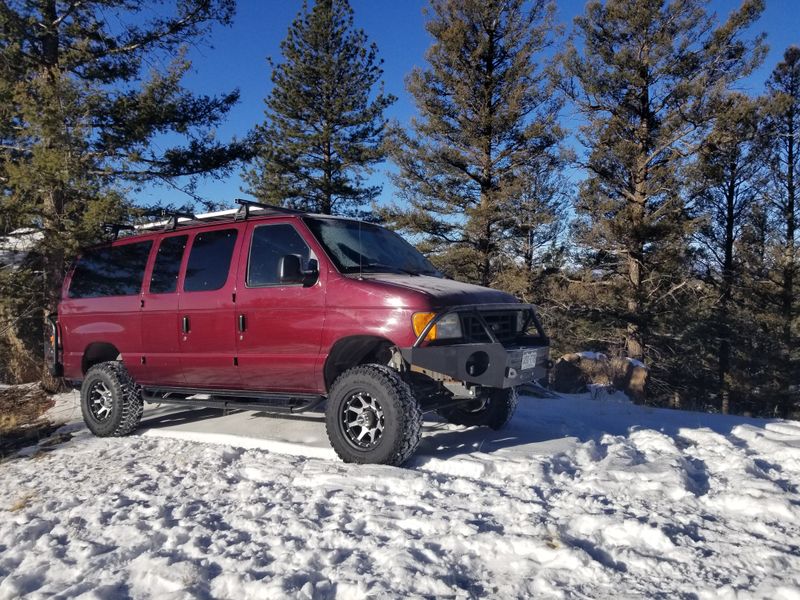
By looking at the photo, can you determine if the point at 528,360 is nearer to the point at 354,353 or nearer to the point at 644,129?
the point at 354,353

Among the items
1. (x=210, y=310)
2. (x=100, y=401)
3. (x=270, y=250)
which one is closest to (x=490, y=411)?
(x=270, y=250)

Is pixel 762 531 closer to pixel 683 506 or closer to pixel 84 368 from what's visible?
pixel 683 506

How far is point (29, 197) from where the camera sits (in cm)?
855

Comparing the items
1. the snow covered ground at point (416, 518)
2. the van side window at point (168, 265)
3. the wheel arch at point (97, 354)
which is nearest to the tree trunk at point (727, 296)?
the snow covered ground at point (416, 518)

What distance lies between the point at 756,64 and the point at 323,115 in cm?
1445

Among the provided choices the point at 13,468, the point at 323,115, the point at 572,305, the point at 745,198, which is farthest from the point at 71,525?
the point at 745,198

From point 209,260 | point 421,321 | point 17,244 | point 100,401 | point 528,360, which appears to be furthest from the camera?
point 17,244

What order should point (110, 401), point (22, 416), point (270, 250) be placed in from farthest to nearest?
point (22, 416), point (110, 401), point (270, 250)

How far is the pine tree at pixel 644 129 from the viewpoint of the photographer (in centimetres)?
1623

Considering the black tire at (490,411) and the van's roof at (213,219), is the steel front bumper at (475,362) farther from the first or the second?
the van's roof at (213,219)

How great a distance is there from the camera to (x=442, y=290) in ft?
15.1

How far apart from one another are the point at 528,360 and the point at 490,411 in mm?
1014

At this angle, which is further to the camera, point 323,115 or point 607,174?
point 323,115

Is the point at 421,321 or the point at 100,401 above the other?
the point at 421,321
